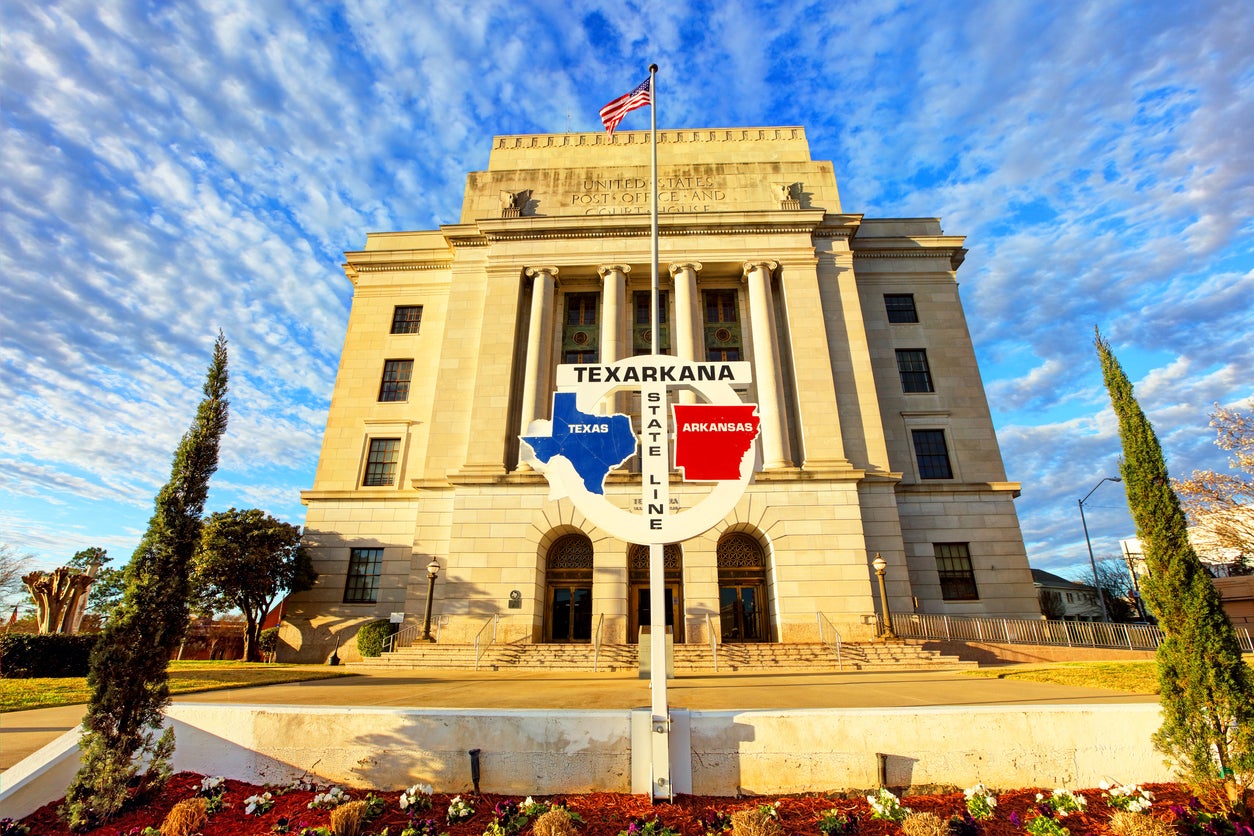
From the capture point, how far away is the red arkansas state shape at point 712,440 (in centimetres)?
789

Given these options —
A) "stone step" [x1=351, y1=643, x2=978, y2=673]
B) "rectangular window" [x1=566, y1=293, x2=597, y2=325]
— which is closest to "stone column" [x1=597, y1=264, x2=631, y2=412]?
"rectangular window" [x1=566, y1=293, x2=597, y2=325]

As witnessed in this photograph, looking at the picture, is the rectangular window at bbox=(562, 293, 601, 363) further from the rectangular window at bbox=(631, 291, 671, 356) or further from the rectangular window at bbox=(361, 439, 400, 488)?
the rectangular window at bbox=(361, 439, 400, 488)

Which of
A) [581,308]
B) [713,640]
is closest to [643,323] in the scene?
[581,308]

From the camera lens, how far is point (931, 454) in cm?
2950

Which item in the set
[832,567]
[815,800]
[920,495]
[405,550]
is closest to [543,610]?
[405,550]

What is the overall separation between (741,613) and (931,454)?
1294cm

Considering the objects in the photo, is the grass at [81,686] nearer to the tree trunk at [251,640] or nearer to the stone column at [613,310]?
the tree trunk at [251,640]

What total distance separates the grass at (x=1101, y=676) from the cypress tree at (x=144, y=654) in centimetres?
1431

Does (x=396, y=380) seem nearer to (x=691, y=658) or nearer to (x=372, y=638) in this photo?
(x=372, y=638)

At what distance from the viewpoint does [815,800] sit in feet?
20.3

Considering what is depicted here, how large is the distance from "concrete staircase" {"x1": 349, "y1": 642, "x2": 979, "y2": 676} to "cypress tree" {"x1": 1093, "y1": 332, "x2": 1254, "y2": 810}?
505 inches

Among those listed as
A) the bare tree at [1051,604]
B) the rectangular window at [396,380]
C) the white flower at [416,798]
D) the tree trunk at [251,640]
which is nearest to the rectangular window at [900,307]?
the rectangular window at [396,380]

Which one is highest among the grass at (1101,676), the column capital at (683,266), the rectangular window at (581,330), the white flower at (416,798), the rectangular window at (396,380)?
the column capital at (683,266)

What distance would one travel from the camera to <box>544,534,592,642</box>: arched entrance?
993 inches
